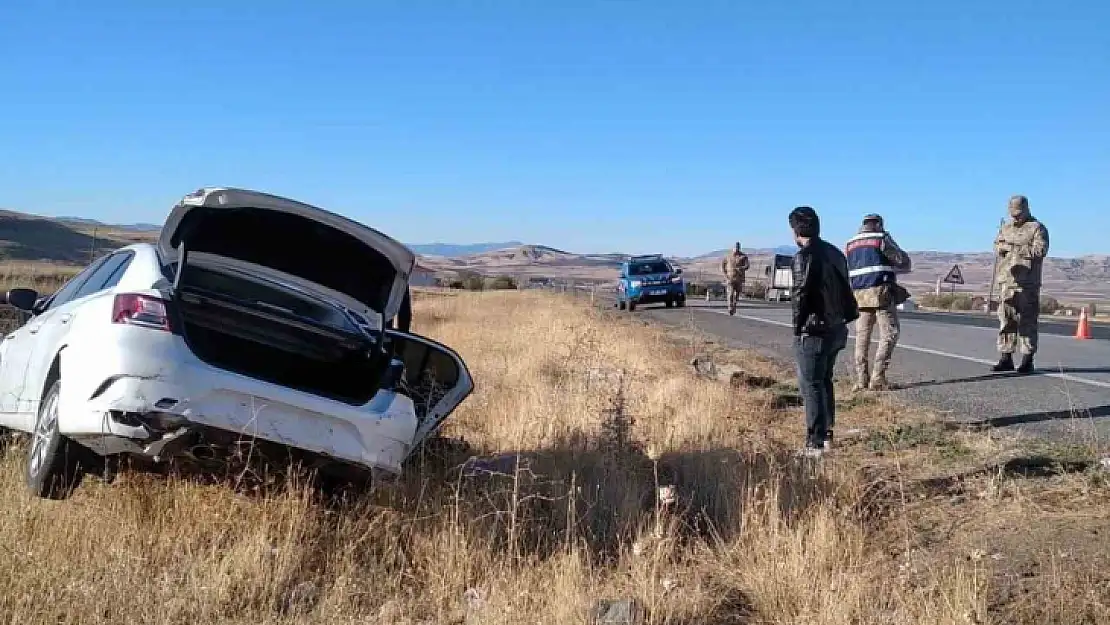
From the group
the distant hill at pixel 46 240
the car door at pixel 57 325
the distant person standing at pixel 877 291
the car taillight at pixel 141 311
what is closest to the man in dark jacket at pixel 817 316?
the distant person standing at pixel 877 291

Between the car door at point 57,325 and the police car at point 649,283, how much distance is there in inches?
1030

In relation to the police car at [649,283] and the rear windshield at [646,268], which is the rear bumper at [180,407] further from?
the rear windshield at [646,268]

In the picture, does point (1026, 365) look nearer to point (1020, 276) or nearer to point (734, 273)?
point (1020, 276)

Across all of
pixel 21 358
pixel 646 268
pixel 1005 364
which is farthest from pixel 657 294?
pixel 21 358

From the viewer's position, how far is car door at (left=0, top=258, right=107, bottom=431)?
17.7 feet

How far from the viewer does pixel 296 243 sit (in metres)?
5.30

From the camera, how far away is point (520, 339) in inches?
628

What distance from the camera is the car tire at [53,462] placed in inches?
171

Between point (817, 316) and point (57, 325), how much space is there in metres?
4.73

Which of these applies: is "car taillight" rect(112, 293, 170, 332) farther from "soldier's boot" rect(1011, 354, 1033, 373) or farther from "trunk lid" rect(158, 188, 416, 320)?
"soldier's boot" rect(1011, 354, 1033, 373)

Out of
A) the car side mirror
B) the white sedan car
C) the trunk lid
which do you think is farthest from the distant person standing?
the car side mirror

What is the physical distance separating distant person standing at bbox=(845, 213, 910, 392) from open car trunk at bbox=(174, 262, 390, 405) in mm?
→ 5481

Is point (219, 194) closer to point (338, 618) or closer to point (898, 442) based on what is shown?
point (338, 618)

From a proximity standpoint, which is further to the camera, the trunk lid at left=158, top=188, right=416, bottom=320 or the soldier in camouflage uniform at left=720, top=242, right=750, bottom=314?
the soldier in camouflage uniform at left=720, top=242, right=750, bottom=314
